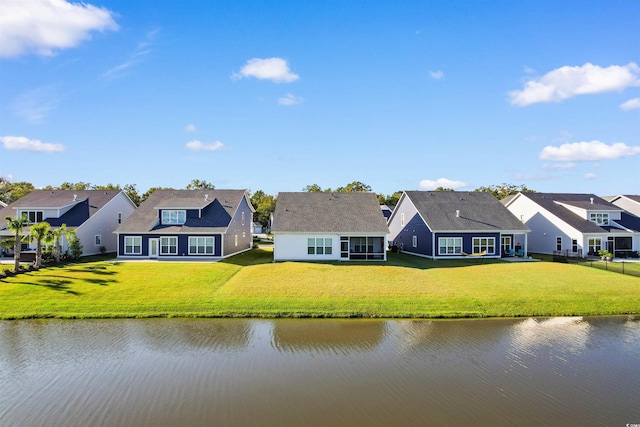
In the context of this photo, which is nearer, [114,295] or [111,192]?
[114,295]

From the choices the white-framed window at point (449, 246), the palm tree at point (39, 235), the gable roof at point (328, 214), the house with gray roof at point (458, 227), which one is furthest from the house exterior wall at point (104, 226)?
the white-framed window at point (449, 246)

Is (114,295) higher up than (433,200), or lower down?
lower down

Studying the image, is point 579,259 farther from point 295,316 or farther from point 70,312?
point 70,312

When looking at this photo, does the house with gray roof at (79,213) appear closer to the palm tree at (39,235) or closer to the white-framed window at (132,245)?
the white-framed window at (132,245)

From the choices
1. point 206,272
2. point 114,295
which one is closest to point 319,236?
point 206,272

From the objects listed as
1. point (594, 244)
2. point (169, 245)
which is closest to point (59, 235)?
point (169, 245)

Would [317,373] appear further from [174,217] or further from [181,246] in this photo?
[174,217]
